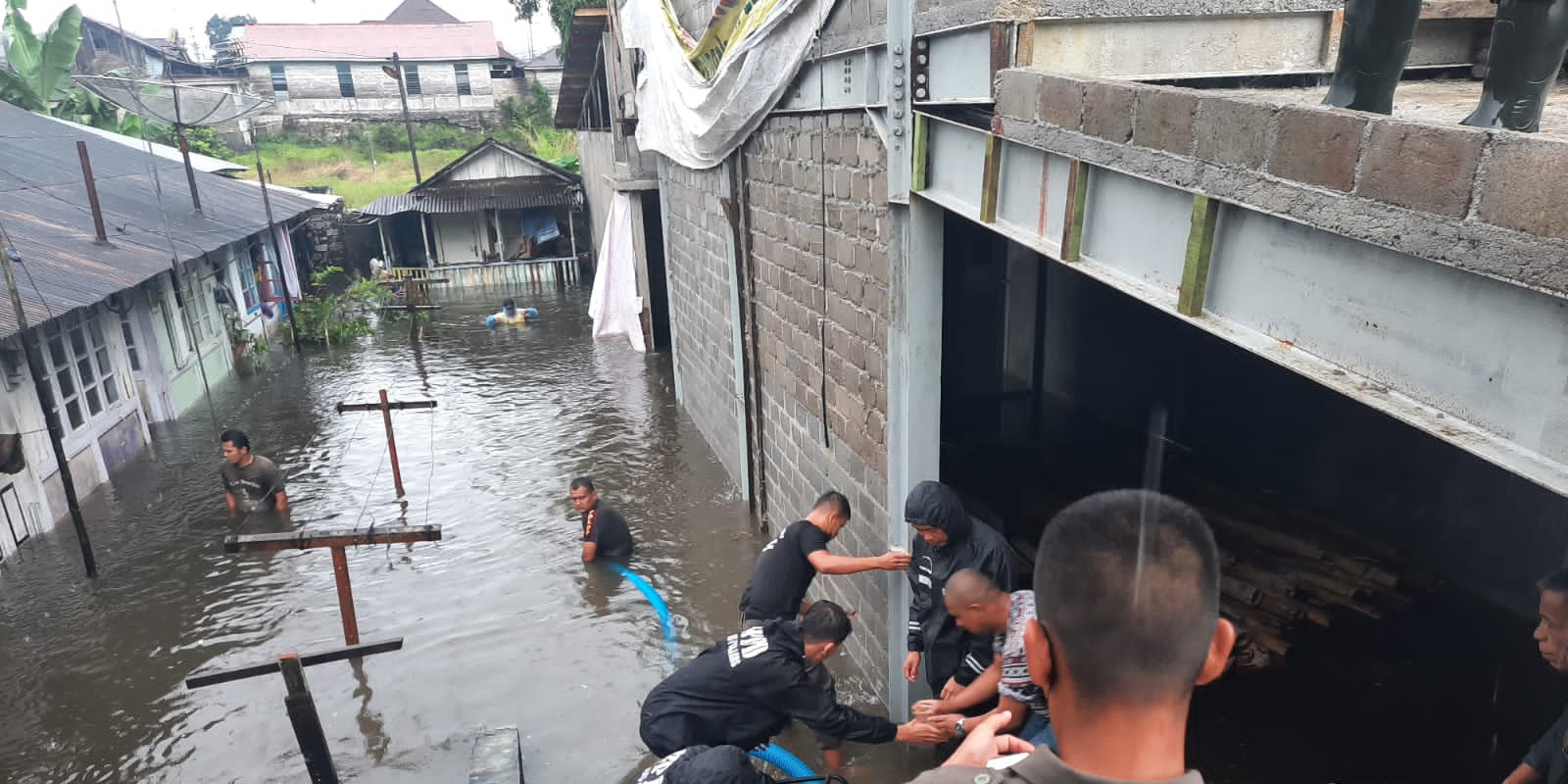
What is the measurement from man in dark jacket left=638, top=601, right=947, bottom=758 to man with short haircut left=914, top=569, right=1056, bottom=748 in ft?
1.47

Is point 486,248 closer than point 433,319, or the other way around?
point 433,319

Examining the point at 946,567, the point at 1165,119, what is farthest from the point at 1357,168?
the point at 946,567

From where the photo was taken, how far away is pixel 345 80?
3956cm

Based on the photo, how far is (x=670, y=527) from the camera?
884 cm

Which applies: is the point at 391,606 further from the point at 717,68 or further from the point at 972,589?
the point at 972,589

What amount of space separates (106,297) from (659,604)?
7.23 m

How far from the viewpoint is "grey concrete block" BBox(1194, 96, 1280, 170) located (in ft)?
6.62

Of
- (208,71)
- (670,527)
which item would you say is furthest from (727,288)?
(208,71)

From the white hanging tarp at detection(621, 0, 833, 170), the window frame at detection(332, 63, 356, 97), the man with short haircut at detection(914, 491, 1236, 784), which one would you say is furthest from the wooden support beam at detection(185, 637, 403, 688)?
the window frame at detection(332, 63, 356, 97)

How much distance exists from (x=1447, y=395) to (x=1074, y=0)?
2161 mm

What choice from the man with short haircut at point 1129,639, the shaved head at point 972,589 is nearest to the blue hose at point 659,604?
the shaved head at point 972,589

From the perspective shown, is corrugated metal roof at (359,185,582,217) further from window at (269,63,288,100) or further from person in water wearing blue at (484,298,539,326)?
window at (269,63,288,100)

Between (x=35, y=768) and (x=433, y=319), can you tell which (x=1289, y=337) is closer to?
(x=35, y=768)

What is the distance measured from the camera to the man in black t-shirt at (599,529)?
7.73 metres
